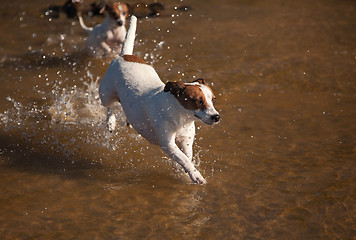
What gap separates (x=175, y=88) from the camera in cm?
414

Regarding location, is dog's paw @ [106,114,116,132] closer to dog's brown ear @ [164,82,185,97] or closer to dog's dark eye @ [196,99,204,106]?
dog's brown ear @ [164,82,185,97]

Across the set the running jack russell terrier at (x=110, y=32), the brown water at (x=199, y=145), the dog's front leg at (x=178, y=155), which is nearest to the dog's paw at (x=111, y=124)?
the brown water at (x=199, y=145)

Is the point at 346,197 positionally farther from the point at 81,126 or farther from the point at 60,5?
the point at 60,5

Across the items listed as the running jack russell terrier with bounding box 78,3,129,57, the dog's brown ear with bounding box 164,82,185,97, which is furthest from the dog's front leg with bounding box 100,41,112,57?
the dog's brown ear with bounding box 164,82,185,97

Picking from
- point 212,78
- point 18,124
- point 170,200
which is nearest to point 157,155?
point 170,200

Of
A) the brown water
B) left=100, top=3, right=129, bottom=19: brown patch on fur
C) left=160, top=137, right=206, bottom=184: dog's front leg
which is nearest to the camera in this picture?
the brown water

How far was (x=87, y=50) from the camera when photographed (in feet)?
27.3

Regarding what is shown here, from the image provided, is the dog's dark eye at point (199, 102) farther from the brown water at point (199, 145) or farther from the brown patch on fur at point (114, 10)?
the brown patch on fur at point (114, 10)

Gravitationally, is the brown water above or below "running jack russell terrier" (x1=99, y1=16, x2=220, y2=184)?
below

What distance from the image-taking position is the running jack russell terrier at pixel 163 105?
13.4 ft

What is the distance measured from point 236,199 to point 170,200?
625 mm

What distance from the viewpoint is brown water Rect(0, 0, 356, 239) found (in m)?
4.03

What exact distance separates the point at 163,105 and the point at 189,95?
0.35 m

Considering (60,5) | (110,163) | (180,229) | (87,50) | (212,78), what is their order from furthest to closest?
(60,5) → (87,50) → (212,78) → (110,163) → (180,229)
